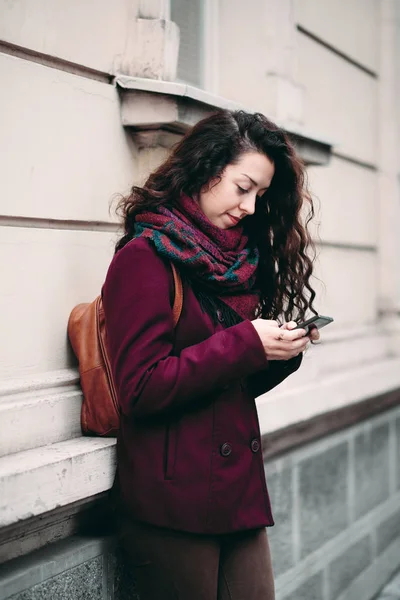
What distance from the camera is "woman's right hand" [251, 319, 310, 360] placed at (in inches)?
84.0

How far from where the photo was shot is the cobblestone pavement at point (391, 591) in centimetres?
485

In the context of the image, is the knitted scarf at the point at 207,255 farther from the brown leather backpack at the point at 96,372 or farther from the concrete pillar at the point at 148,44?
the concrete pillar at the point at 148,44

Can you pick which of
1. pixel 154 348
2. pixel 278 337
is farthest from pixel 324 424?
pixel 154 348

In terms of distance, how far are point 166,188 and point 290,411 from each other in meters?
1.77

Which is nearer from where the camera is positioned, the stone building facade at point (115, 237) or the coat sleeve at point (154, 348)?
the coat sleeve at point (154, 348)

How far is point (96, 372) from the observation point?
243cm

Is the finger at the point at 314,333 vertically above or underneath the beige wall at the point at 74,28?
underneath

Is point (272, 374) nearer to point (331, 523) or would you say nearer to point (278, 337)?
point (278, 337)

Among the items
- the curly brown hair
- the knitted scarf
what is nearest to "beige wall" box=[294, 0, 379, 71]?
the curly brown hair

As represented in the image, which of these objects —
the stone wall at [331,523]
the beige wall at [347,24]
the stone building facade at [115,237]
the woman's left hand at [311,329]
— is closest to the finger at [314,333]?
the woman's left hand at [311,329]

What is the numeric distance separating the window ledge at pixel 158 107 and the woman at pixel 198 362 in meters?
0.44

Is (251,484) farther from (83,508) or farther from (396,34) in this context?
Answer: (396,34)

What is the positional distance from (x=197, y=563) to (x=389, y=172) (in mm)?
3828

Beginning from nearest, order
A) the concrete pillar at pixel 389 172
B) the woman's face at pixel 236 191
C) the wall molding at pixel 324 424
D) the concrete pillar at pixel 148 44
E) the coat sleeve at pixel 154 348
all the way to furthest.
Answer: the coat sleeve at pixel 154 348
the woman's face at pixel 236 191
the concrete pillar at pixel 148 44
the wall molding at pixel 324 424
the concrete pillar at pixel 389 172
